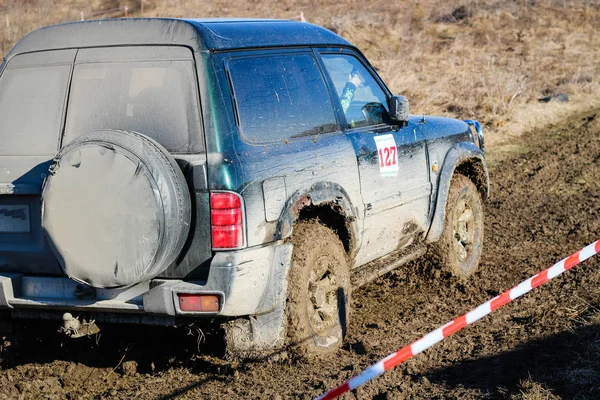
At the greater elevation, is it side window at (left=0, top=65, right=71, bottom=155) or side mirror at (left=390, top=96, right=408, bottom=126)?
side window at (left=0, top=65, right=71, bottom=155)

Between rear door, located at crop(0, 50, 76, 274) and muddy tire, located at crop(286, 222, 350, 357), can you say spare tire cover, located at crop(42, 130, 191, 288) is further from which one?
muddy tire, located at crop(286, 222, 350, 357)

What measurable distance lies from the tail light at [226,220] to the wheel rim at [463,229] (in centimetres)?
308

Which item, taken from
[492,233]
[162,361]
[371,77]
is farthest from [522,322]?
[492,233]

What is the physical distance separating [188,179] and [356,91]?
1920 millimetres

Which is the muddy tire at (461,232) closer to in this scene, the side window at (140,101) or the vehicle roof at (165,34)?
the vehicle roof at (165,34)

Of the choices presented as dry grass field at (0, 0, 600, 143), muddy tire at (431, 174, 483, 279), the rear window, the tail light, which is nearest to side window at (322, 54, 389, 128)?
muddy tire at (431, 174, 483, 279)

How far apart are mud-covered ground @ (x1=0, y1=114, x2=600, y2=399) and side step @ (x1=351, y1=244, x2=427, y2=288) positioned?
1.10 ft

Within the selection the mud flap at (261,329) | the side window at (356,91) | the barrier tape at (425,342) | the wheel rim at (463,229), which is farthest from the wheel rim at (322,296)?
the wheel rim at (463,229)

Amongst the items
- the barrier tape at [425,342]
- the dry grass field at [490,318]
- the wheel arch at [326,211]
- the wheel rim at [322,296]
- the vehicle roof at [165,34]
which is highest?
the vehicle roof at [165,34]

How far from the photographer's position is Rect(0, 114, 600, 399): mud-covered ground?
194 inches

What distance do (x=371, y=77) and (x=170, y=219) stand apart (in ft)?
8.17

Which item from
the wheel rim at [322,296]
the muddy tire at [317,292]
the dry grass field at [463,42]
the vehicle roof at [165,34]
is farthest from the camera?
the dry grass field at [463,42]

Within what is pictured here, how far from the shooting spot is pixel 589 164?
11984mm

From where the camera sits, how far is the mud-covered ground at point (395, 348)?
494 centimetres
